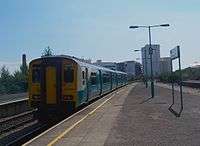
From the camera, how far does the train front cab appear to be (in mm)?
23719

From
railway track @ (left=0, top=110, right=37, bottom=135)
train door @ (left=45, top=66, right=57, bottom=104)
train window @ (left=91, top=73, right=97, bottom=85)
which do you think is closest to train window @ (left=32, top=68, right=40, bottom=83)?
train door @ (left=45, top=66, right=57, bottom=104)

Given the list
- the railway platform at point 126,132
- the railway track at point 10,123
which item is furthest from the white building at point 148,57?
the railway platform at point 126,132

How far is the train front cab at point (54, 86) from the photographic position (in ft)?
77.8

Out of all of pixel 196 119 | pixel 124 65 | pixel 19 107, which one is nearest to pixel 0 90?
pixel 19 107

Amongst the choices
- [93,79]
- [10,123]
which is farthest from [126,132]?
[93,79]

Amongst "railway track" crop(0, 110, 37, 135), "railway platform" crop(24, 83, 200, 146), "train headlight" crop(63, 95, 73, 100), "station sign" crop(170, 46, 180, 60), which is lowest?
"railway track" crop(0, 110, 37, 135)

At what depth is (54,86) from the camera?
23.7 meters

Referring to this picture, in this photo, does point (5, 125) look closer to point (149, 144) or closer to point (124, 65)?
point (149, 144)

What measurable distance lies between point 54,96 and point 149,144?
36.6 feet

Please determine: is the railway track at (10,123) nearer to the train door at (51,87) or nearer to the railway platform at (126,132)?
the train door at (51,87)

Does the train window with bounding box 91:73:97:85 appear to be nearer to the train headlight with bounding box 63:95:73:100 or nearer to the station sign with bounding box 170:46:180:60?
the station sign with bounding box 170:46:180:60

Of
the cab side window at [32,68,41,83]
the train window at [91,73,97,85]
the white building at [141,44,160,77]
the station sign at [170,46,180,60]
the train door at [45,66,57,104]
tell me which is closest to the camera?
the train door at [45,66,57,104]

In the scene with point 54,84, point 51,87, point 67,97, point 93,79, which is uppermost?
point 93,79

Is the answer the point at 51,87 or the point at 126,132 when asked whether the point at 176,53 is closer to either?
the point at 51,87
